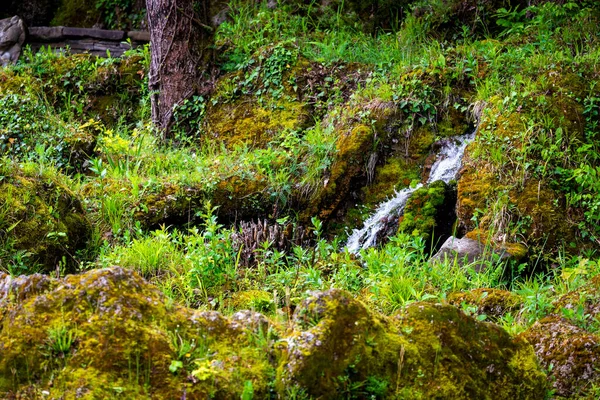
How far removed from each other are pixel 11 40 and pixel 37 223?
5790mm

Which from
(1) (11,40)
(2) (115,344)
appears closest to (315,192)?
(2) (115,344)

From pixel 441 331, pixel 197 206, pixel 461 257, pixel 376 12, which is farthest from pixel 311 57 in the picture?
pixel 441 331

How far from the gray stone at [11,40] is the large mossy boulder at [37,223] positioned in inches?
196

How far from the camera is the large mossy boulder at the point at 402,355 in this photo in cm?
320

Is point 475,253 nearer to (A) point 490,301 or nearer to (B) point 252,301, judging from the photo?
(A) point 490,301

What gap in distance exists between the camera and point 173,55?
9.52 m

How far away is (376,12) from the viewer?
11.0 metres

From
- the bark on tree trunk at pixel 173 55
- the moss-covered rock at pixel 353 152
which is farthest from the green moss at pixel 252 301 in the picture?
the bark on tree trunk at pixel 173 55

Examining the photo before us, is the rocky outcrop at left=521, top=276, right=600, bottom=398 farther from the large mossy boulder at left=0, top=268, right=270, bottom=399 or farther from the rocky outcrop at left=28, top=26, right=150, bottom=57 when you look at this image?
the rocky outcrop at left=28, top=26, right=150, bottom=57

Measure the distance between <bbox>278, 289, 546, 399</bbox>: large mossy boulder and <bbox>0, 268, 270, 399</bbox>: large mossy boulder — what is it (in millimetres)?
230

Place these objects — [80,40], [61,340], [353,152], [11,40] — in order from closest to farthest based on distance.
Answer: [61,340] → [353,152] → [11,40] → [80,40]

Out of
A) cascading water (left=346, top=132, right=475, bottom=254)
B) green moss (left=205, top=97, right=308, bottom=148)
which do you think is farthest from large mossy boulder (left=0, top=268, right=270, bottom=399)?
green moss (left=205, top=97, right=308, bottom=148)

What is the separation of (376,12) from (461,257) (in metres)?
5.92

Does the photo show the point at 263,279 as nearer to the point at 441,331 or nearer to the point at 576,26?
the point at 441,331
